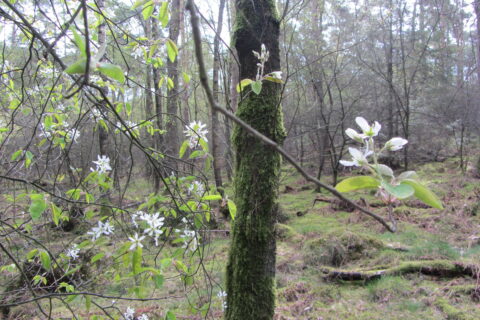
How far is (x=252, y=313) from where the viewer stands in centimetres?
188

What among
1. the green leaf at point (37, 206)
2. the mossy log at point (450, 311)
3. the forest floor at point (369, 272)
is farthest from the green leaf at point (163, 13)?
the mossy log at point (450, 311)

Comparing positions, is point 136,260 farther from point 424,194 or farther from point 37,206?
point 424,194

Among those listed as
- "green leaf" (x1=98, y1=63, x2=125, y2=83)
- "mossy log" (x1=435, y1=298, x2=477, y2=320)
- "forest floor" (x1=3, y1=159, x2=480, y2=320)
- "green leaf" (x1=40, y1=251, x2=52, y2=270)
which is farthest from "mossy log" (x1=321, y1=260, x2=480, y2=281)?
"green leaf" (x1=98, y1=63, x2=125, y2=83)

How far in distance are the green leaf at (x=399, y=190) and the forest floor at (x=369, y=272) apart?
1.26 m

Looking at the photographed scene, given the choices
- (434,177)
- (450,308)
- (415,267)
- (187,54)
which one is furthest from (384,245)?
(187,54)

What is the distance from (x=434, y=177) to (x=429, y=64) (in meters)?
5.73

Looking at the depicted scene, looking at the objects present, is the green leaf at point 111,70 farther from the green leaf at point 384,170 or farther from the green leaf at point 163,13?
the green leaf at point 163,13

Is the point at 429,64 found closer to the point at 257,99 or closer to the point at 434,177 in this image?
the point at 434,177

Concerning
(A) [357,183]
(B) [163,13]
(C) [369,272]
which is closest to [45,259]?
(B) [163,13]

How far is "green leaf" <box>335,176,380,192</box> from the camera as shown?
1.60ft

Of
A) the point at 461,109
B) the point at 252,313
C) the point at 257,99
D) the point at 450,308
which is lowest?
the point at 450,308

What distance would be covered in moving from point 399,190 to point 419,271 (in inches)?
156

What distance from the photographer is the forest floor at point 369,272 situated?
10.1ft

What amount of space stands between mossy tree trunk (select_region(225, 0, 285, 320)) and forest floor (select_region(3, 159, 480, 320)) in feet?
0.69
